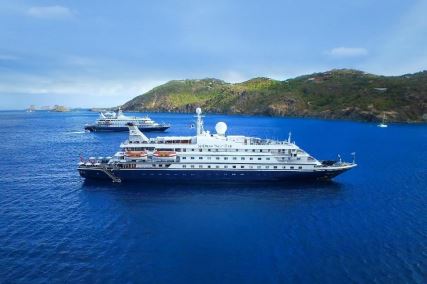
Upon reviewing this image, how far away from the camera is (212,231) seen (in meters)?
47.8

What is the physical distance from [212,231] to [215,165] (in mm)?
24452

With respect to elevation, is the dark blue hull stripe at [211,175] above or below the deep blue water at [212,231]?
above

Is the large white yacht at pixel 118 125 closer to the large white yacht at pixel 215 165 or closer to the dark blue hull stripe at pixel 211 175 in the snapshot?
the large white yacht at pixel 215 165

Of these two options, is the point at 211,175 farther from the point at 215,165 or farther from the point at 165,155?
the point at 165,155

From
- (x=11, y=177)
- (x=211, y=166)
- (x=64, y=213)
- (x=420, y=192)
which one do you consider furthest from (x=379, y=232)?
(x=11, y=177)

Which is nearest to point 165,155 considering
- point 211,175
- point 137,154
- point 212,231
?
point 137,154

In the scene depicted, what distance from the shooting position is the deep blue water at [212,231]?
3722 centimetres

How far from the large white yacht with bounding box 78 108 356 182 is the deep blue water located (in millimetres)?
2541

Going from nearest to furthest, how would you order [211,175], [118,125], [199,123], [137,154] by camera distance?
[211,175]
[137,154]
[199,123]
[118,125]

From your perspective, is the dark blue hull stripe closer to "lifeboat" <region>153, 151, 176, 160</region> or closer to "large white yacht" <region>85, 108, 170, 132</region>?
"lifeboat" <region>153, 151, 176, 160</region>

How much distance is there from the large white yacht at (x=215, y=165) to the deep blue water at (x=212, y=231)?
254 cm

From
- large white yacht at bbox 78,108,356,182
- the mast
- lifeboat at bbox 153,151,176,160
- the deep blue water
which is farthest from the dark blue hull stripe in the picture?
the mast

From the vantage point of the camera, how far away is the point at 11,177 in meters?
77.7

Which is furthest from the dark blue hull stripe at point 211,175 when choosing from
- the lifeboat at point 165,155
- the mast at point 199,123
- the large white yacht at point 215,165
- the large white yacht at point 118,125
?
the large white yacht at point 118,125
